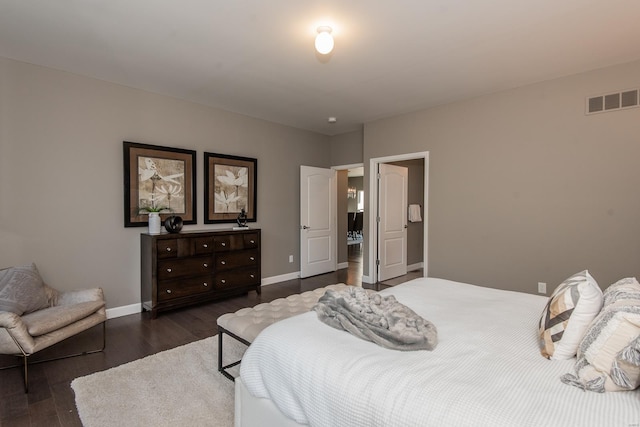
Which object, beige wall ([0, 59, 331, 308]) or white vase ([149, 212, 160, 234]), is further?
white vase ([149, 212, 160, 234])

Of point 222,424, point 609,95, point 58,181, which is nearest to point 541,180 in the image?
point 609,95

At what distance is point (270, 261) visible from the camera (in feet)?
17.1

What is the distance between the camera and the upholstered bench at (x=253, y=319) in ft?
7.07

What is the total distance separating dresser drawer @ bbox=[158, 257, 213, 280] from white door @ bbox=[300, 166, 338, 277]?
1.87m

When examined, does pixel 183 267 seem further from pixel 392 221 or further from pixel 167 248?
pixel 392 221

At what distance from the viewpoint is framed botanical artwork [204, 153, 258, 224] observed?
441cm

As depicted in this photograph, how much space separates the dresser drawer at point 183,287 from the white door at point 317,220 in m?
1.90

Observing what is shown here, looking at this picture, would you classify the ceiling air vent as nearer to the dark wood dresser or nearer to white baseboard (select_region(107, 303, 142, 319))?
the dark wood dresser

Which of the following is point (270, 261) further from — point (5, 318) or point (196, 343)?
point (5, 318)

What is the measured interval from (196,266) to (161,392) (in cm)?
187

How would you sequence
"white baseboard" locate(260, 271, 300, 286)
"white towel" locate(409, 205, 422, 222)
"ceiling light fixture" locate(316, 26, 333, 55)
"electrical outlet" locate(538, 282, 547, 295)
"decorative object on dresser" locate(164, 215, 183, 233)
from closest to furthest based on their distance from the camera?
"ceiling light fixture" locate(316, 26, 333, 55) → "electrical outlet" locate(538, 282, 547, 295) → "decorative object on dresser" locate(164, 215, 183, 233) → "white baseboard" locate(260, 271, 300, 286) → "white towel" locate(409, 205, 422, 222)

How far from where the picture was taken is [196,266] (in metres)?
3.88

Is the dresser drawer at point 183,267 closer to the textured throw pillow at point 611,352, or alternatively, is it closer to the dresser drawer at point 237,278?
the dresser drawer at point 237,278

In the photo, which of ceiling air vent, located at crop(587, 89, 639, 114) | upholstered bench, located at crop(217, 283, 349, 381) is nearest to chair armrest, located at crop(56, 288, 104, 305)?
upholstered bench, located at crop(217, 283, 349, 381)
